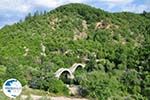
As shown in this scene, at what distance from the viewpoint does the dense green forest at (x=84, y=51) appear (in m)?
62.4

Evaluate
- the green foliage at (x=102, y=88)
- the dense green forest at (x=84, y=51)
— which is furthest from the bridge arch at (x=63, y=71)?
the green foliage at (x=102, y=88)

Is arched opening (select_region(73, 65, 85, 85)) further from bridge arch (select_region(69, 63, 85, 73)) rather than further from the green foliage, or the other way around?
the green foliage

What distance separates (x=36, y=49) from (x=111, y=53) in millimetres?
14613

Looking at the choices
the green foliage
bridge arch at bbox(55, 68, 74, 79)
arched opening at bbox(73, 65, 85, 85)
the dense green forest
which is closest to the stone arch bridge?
bridge arch at bbox(55, 68, 74, 79)

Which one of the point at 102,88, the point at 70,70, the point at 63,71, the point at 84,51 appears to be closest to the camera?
the point at 102,88

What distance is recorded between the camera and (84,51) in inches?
3871

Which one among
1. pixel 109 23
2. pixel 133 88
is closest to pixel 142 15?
pixel 109 23

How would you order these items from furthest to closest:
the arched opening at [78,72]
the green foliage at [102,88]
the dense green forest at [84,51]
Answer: the arched opening at [78,72] < the dense green forest at [84,51] < the green foliage at [102,88]

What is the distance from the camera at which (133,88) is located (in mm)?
62938

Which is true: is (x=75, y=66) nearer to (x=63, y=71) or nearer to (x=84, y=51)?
(x=63, y=71)

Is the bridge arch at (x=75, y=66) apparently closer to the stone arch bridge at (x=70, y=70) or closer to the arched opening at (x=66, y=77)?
the stone arch bridge at (x=70, y=70)

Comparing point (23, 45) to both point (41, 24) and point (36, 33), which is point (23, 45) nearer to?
point (36, 33)

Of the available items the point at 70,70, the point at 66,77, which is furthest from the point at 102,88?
the point at 70,70

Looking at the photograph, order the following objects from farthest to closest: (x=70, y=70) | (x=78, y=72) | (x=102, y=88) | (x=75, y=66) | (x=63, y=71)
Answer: (x=75, y=66)
(x=70, y=70)
(x=78, y=72)
(x=63, y=71)
(x=102, y=88)
